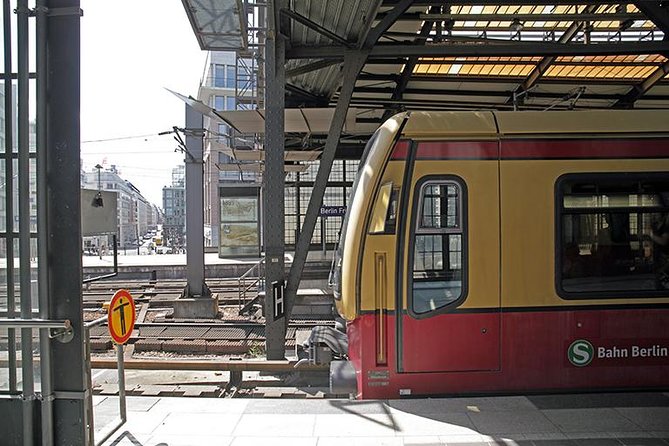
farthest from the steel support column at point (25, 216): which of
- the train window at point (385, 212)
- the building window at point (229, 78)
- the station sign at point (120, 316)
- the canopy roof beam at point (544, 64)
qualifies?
the building window at point (229, 78)

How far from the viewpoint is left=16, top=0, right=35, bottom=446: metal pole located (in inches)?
123

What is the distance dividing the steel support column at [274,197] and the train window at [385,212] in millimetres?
2379

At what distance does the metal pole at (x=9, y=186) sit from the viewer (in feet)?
10.2

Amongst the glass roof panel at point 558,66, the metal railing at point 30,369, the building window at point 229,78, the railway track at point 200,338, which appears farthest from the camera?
the building window at point 229,78

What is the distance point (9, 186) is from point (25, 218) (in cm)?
23

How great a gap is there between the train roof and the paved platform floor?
8.36 feet

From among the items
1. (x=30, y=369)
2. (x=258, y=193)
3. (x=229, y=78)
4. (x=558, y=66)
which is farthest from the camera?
(x=229, y=78)

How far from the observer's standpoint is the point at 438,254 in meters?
4.73

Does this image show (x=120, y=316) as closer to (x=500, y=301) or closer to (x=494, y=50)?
(x=500, y=301)

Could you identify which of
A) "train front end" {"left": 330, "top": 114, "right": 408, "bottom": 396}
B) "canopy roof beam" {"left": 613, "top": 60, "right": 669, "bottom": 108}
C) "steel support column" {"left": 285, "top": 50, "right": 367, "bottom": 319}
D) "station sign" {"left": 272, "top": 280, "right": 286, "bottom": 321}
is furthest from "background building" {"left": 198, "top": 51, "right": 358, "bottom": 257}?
"train front end" {"left": 330, "top": 114, "right": 408, "bottom": 396}

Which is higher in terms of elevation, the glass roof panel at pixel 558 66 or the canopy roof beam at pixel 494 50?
the glass roof panel at pixel 558 66

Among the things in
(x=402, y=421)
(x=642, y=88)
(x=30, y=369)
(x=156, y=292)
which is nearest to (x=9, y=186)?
(x=30, y=369)

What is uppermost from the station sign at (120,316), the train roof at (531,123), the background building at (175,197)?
the background building at (175,197)

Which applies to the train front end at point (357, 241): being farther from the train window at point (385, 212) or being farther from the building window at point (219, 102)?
the building window at point (219, 102)
